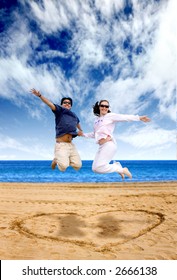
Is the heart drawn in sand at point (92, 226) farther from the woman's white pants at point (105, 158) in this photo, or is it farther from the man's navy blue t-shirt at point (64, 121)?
the man's navy blue t-shirt at point (64, 121)

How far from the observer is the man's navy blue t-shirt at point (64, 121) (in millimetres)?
5801

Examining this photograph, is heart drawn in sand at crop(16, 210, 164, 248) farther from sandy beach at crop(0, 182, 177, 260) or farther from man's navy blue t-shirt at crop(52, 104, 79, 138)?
man's navy blue t-shirt at crop(52, 104, 79, 138)

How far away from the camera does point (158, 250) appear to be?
23.6ft

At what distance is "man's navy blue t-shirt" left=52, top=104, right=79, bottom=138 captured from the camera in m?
5.80

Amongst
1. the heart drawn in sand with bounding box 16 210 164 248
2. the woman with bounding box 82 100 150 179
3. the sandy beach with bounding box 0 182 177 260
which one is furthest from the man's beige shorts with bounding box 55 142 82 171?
the heart drawn in sand with bounding box 16 210 164 248

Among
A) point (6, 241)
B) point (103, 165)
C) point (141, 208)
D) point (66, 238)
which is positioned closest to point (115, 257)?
point (66, 238)

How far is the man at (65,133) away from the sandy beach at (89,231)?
260 cm

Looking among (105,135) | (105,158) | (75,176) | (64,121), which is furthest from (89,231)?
(75,176)

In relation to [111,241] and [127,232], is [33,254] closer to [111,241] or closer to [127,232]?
[111,241]

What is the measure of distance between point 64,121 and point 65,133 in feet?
0.91

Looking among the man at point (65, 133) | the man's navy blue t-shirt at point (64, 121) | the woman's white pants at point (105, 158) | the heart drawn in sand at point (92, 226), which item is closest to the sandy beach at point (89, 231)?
the heart drawn in sand at point (92, 226)

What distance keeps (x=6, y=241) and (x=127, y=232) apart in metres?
3.67

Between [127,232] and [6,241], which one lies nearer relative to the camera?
[6,241]

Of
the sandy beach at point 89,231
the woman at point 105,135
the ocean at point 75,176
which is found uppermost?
the woman at point 105,135
